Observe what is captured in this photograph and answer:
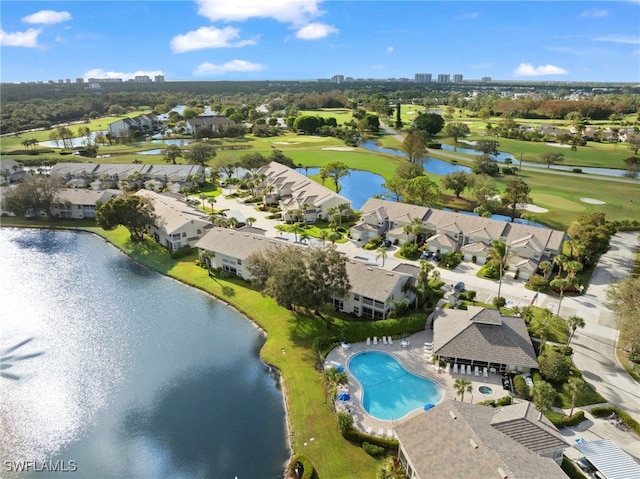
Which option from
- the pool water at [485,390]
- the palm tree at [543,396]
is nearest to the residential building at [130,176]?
the pool water at [485,390]

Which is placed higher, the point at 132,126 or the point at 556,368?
the point at 132,126

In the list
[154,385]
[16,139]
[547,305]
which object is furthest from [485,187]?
[16,139]

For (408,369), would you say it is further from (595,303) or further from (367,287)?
(595,303)

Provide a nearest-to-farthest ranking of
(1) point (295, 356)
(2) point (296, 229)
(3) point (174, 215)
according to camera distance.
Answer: (1) point (295, 356) → (3) point (174, 215) → (2) point (296, 229)

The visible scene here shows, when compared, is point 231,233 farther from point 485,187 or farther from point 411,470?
point 485,187

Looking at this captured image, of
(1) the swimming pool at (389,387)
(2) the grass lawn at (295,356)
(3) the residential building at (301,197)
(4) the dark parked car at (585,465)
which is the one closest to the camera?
(4) the dark parked car at (585,465)

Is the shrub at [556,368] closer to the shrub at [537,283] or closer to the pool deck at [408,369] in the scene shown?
the pool deck at [408,369]

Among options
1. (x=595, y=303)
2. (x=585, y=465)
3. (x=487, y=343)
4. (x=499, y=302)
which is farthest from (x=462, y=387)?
(x=595, y=303)
